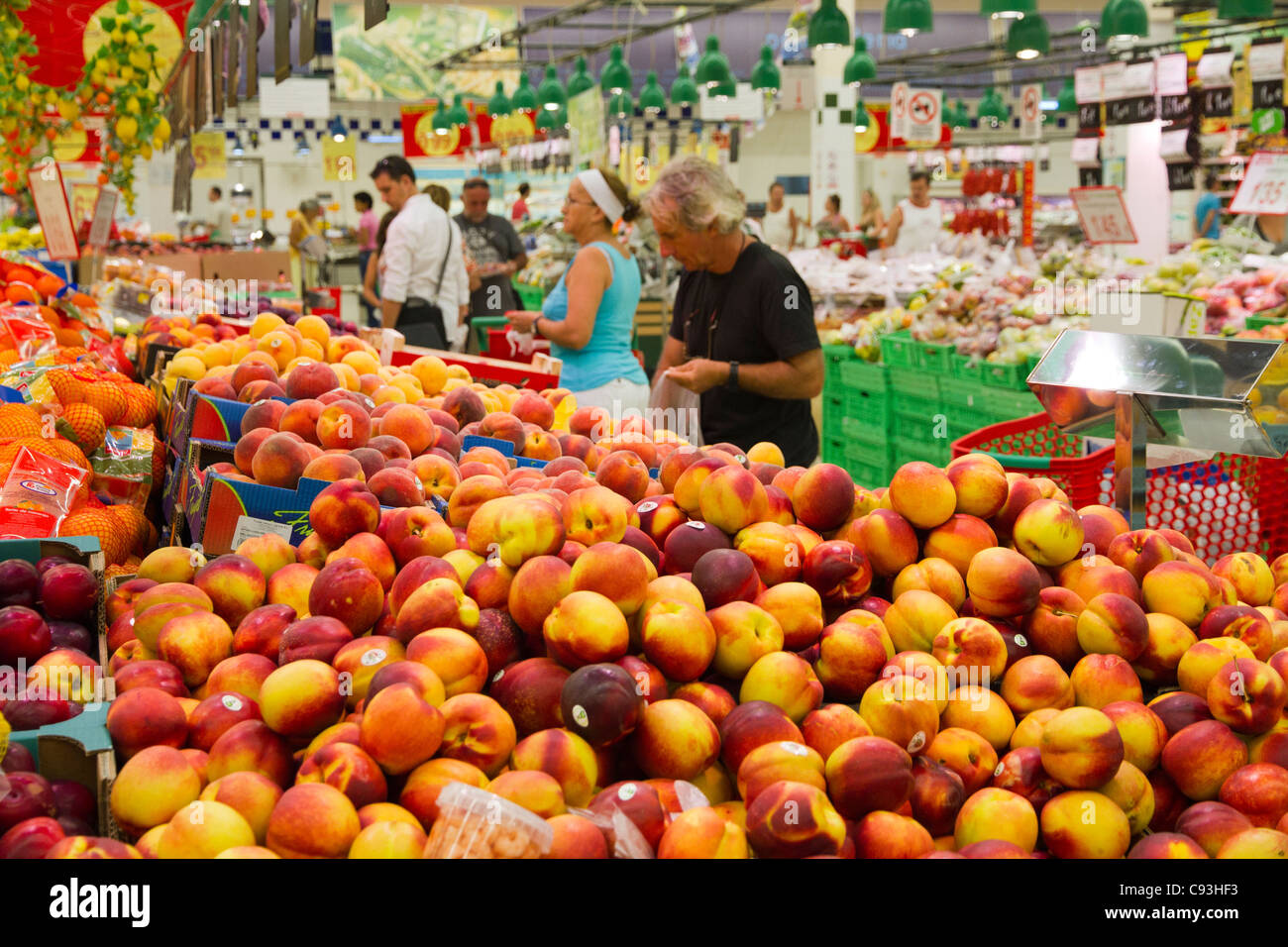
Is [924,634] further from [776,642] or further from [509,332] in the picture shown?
[509,332]

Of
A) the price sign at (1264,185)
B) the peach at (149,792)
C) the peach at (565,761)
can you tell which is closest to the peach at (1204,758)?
the peach at (565,761)

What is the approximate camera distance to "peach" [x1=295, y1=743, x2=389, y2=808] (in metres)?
1.21

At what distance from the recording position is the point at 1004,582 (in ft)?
5.08

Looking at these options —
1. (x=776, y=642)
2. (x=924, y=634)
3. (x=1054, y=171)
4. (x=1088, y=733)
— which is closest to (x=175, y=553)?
(x=776, y=642)

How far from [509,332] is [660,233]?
1.59 m

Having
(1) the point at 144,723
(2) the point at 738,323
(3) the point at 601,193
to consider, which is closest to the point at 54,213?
(3) the point at 601,193

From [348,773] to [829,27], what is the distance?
793 centimetres

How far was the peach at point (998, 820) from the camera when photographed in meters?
1.27

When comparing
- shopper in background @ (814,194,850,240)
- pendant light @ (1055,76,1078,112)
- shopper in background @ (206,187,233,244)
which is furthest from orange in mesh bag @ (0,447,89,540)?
shopper in background @ (206,187,233,244)

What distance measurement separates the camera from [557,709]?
4.49ft

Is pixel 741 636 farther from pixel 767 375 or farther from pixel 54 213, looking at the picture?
pixel 54 213

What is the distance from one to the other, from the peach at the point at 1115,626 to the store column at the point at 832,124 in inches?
421

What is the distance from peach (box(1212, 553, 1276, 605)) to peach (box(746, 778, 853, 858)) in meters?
0.96

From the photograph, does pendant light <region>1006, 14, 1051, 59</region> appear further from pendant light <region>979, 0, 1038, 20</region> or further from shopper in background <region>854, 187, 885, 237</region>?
shopper in background <region>854, 187, 885, 237</region>
